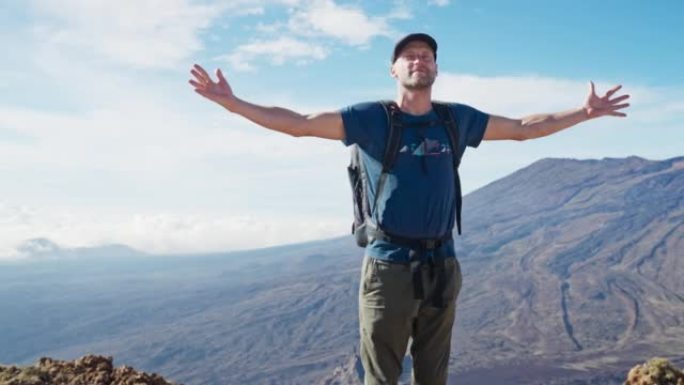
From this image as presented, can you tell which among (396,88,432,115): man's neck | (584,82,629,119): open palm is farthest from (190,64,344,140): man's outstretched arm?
(584,82,629,119): open palm

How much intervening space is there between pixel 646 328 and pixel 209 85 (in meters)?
182

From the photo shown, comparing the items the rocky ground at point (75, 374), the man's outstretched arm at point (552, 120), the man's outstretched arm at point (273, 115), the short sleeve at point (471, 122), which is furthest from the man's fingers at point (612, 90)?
the rocky ground at point (75, 374)

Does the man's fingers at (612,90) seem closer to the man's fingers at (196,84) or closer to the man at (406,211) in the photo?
the man at (406,211)

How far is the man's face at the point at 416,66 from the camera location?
456 cm

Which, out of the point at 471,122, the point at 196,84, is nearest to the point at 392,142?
the point at 471,122

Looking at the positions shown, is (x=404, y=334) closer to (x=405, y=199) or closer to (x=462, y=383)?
(x=405, y=199)

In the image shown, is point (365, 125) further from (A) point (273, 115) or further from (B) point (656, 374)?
(B) point (656, 374)

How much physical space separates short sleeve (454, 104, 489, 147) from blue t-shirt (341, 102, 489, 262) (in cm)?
26

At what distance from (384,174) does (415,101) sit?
1.84 ft

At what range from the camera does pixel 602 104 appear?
215 inches

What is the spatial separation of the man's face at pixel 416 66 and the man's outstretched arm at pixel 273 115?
0.53 metres

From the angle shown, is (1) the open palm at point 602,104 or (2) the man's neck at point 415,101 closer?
(2) the man's neck at point 415,101

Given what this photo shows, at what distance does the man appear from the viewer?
4.43 m

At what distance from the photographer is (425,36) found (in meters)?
4.69
